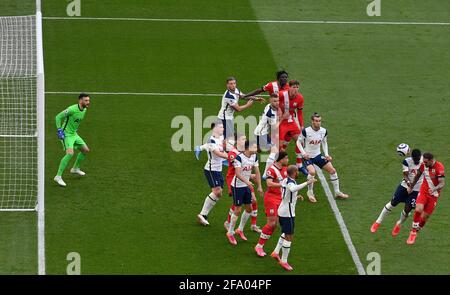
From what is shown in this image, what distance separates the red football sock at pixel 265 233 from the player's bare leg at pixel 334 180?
3.06m

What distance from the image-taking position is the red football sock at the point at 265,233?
77.5 feet

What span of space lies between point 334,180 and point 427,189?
283 centimetres

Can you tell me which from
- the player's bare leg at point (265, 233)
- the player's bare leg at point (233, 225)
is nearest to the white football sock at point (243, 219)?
the player's bare leg at point (233, 225)

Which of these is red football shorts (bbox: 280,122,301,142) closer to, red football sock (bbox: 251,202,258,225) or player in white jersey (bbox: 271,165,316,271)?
red football sock (bbox: 251,202,258,225)

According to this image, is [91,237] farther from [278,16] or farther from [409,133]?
[278,16]

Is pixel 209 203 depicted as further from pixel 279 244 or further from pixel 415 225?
pixel 415 225

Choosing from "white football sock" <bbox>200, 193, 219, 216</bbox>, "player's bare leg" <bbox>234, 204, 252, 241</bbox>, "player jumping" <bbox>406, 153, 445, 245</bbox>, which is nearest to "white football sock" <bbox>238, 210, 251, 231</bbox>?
"player's bare leg" <bbox>234, 204, 252, 241</bbox>

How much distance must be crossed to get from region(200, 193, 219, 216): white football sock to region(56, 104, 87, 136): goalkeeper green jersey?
140 inches

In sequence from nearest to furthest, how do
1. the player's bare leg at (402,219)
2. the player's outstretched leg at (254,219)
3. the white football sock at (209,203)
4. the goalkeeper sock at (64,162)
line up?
the player's bare leg at (402,219) < the player's outstretched leg at (254,219) < the white football sock at (209,203) < the goalkeeper sock at (64,162)

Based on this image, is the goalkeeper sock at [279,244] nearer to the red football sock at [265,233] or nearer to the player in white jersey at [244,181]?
the red football sock at [265,233]

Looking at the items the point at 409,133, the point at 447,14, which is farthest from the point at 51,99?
the point at 447,14

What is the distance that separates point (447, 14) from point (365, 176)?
42.0ft
